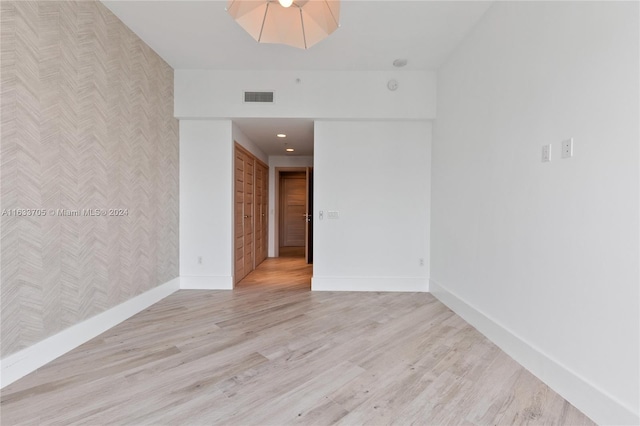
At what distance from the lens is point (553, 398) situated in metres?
1.59

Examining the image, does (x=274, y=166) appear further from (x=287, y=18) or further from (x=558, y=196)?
(x=558, y=196)

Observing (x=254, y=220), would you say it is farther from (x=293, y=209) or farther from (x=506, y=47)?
(x=506, y=47)

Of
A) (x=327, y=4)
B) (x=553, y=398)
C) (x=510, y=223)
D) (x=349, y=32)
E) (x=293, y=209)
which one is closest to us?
(x=327, y=4)

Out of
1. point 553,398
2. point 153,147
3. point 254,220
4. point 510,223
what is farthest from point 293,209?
point 553,398

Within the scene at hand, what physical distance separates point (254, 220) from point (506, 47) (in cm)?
424

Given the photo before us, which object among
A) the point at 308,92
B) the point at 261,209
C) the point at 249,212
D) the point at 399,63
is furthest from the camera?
the point at 261,209

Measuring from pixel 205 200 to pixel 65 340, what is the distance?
6.63ft

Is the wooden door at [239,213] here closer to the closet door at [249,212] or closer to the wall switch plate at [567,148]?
the closet door at [249,212]

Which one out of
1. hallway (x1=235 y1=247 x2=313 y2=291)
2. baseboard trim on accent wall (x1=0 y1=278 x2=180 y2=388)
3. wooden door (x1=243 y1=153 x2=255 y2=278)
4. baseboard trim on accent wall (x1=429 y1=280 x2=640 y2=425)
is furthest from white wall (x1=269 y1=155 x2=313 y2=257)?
baseboard trim on accent wall (x1=429 y1=280 x2=640 y2=425)

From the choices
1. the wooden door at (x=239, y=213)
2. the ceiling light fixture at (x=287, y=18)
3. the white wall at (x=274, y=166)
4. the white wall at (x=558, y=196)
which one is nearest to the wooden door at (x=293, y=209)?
the white wall at (x=274, y=166)

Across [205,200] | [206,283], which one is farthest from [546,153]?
[206,283]

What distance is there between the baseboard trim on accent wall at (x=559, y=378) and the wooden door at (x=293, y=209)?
5.54 m

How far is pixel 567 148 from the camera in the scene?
1615 millimetres

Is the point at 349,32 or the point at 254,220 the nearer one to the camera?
the point at 349,32
